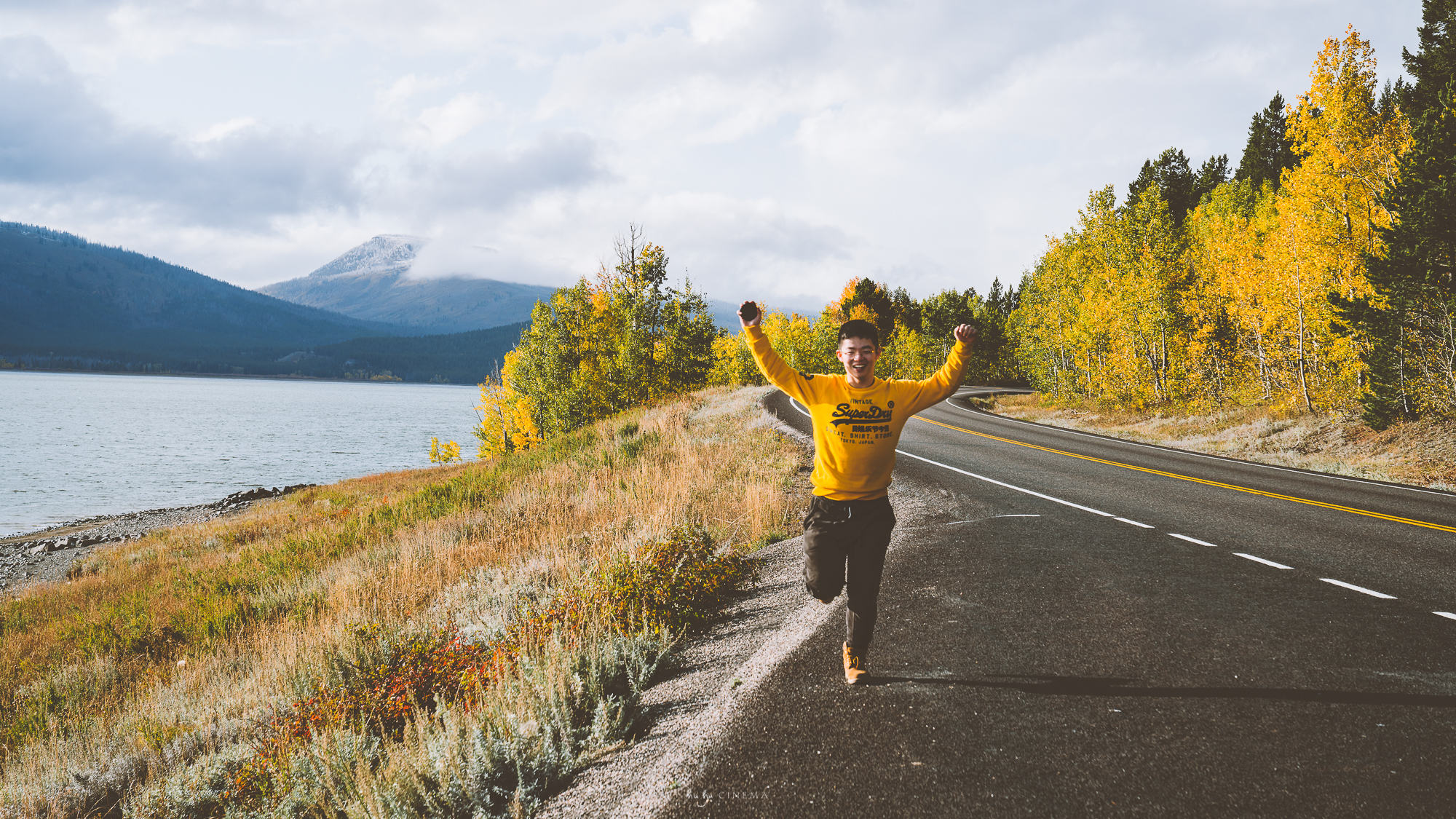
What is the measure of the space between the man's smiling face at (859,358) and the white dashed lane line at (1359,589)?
5.15 meters

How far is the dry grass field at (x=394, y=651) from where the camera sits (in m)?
3.84

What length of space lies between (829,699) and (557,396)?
30.3 m

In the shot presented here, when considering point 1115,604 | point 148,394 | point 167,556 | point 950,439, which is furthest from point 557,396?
point 148,394

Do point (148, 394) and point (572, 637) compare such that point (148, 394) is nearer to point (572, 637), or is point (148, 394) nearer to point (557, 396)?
point (557, 396)

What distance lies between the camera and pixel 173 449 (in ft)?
181

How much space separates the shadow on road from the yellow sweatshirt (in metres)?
1.29

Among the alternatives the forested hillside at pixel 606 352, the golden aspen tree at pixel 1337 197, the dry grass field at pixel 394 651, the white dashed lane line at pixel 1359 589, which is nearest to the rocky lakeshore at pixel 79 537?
the dry grass field at pixel 394 651

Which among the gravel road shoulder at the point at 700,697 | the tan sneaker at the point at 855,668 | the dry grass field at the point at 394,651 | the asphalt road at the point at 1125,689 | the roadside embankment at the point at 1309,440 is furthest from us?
the roadside embankment at the point at 1309,440

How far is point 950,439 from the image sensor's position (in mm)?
18250

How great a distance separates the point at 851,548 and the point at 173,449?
70.1 meters

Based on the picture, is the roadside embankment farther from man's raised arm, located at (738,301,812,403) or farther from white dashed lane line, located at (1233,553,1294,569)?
man's raised arm, located at (738,301,812,403)

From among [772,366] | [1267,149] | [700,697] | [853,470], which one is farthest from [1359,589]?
[1267,149]

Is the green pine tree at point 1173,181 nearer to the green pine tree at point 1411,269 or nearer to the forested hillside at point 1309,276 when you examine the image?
the forested hillside at point 1309,276

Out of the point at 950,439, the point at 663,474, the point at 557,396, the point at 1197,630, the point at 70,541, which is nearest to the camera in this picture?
the point at 1197,630
